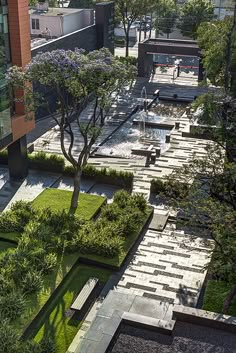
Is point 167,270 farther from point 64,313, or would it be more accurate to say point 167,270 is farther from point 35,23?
point 35,23

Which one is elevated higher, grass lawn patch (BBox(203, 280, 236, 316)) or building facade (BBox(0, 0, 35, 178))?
building facade (BBox(0, 0, 35, 178))

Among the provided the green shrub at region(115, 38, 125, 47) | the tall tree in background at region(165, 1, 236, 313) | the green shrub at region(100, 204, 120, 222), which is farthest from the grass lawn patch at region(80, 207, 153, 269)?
the green shrub at region(115, 38, 125, 47)

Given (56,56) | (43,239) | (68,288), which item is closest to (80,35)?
(56,56)

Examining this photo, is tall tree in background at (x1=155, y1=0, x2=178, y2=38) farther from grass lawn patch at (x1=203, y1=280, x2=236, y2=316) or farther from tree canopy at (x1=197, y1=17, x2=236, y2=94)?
grass lawn patch at (x1=203, y1=280, x2=236, y2=316)

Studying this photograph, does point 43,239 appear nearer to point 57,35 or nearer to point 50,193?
point 50,193

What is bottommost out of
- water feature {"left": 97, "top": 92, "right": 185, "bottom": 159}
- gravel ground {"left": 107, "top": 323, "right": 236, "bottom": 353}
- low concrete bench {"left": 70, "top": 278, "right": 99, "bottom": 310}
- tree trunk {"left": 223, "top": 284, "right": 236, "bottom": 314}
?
water feature {"left": 97, "top": 92, "right": 185, "bottom": 159}

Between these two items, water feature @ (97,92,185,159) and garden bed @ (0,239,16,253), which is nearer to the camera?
garden bed @ (0,239,16,253)

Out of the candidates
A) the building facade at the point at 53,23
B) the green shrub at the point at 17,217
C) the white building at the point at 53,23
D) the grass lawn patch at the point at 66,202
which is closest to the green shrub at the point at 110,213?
the grass lawn patch at the point at 66,202
